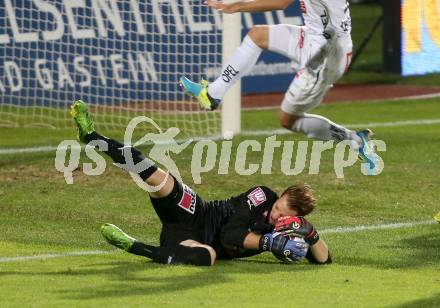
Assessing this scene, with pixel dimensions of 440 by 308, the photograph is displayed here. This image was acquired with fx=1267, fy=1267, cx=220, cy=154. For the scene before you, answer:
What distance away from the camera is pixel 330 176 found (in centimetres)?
1429

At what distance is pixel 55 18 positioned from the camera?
18.3m

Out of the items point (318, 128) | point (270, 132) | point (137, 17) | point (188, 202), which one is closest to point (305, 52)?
point (318, 128)

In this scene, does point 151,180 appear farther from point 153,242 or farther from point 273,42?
point 273,42

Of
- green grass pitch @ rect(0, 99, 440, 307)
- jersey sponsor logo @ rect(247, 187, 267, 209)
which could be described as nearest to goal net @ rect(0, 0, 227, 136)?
green grass pitch @ rect(0, 99, 440, 307)

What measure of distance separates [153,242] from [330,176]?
13.3 ft

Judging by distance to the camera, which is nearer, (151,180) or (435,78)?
(151,180)

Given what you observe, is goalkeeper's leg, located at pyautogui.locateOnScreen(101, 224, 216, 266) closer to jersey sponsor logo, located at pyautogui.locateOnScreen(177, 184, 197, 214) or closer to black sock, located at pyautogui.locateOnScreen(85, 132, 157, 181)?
jersey sponsor logo, located at pyautogui.locateOnScreen(177, 184, 197, 214)

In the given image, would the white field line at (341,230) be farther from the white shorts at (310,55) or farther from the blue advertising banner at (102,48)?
the blue advertising banner at (102,48)

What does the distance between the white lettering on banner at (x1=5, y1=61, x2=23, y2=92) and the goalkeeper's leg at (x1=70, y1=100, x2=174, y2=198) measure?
893cm

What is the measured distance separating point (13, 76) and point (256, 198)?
32.2ft

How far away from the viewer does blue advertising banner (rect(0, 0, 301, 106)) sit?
716 inches

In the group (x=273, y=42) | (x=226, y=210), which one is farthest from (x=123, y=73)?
(x=226, y=210)

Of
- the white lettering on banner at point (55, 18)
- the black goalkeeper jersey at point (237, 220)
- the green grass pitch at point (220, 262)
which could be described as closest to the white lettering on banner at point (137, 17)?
the white lettering on banner at point (55, 18)

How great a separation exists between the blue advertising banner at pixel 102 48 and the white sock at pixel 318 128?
6.89m
